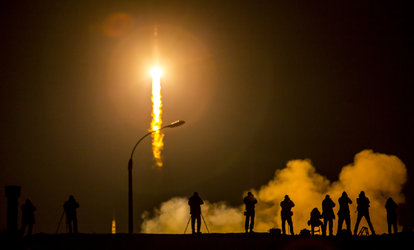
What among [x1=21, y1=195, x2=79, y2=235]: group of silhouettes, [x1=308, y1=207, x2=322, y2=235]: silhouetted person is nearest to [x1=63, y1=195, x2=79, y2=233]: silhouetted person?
[x1=21, y1=195, x2=79, y2=235]: group of silhouettes

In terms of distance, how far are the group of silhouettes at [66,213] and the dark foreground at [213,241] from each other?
2.29 meters

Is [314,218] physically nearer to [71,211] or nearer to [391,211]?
[391,211]

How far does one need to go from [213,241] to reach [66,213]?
967 centimetres

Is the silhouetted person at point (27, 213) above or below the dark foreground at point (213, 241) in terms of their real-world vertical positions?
above

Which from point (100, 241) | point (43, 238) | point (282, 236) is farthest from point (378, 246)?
point (43, 238)

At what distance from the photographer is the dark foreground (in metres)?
37.3

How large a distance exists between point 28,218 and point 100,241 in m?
5.74

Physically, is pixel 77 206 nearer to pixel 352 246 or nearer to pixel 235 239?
pixel 235 239

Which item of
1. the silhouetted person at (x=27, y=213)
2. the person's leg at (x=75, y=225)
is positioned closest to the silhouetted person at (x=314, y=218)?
the person's leg at (x=75, y=225)

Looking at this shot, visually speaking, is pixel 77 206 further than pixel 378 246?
Yes

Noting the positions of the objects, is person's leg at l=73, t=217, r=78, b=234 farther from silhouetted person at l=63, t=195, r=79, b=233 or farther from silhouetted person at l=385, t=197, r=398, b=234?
silhouetted person at l=385, t=197, r=398, b=234

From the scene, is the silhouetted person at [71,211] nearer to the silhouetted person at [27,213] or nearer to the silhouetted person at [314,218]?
the silhouetted person at [27,213]

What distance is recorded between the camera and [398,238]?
3775 centimetres

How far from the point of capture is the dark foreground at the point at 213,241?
122 ft
